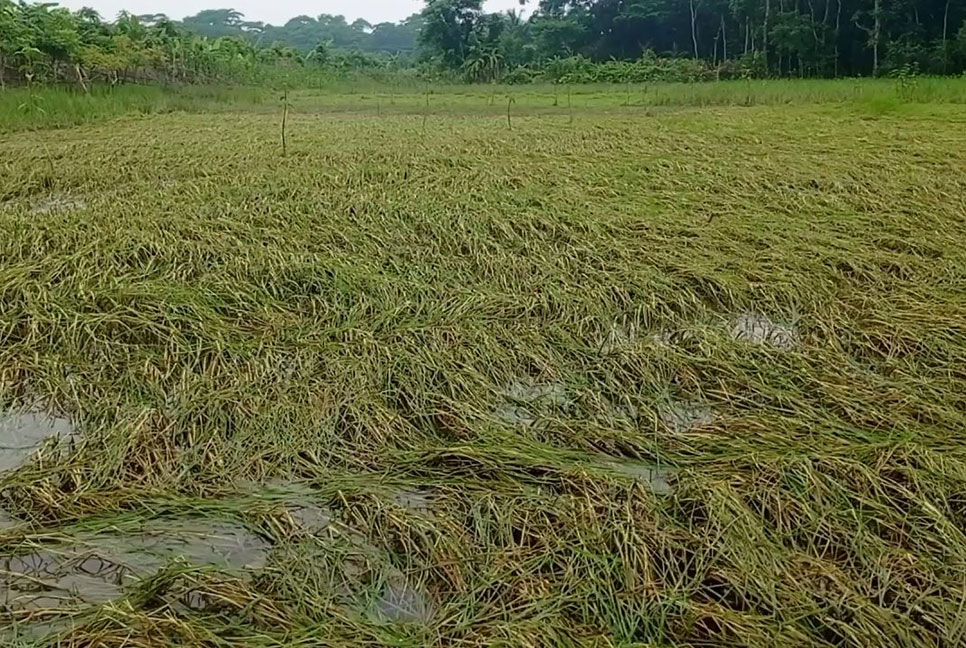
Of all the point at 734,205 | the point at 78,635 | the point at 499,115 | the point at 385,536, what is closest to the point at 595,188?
the point at 734,205

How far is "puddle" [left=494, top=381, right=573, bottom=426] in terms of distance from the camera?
1.86m

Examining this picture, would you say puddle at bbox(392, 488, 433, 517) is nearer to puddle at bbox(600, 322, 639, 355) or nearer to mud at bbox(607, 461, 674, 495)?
mud at bbox(607, 461, 674, 495)

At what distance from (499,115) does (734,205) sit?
5.98 m

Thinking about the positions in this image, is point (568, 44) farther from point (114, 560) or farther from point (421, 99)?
point (114, 560)

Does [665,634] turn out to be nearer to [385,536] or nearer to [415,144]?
[385,536]

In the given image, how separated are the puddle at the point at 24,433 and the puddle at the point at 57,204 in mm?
2282

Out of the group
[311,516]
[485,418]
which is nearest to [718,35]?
[485,418]

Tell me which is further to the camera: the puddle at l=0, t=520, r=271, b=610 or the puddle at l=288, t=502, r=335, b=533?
the puddle at l=288, t=502, r=335, b=533

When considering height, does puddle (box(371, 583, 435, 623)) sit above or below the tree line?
below

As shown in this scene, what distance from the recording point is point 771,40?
16.4m

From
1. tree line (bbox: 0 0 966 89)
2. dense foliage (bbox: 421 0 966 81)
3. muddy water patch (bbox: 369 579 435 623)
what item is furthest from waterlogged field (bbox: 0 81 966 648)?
dense foliage (bbox: 421 0 966 81)

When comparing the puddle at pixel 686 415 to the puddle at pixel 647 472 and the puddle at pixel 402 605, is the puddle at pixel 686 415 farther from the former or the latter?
the puddle at pixel 402 605

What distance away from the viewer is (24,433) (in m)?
1.81

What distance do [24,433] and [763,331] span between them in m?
2.14
